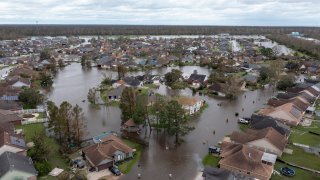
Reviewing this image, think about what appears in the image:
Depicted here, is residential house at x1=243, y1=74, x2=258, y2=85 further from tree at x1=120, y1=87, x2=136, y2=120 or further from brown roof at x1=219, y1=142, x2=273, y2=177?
brown roof at x1=219, y1=142, x2=273, y2=177

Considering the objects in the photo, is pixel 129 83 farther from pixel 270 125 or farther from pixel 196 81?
pixel 270 125

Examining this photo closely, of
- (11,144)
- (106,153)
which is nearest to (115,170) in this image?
(106,153)

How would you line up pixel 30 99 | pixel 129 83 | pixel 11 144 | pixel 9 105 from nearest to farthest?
pixel 11 144 → pixel 9 105 → pixel 30 99 → pixel 129 83

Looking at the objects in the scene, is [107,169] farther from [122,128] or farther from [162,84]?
[162,84]

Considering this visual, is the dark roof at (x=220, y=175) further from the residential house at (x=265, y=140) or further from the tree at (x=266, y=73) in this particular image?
the tree at (x=266, y=73)

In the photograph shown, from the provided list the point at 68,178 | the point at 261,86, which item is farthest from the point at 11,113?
the point at 261,86

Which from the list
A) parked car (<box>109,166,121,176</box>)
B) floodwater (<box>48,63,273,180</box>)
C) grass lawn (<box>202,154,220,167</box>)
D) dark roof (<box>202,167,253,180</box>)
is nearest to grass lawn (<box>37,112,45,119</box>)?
floodwater (<box>48,63,273,180</box>)
